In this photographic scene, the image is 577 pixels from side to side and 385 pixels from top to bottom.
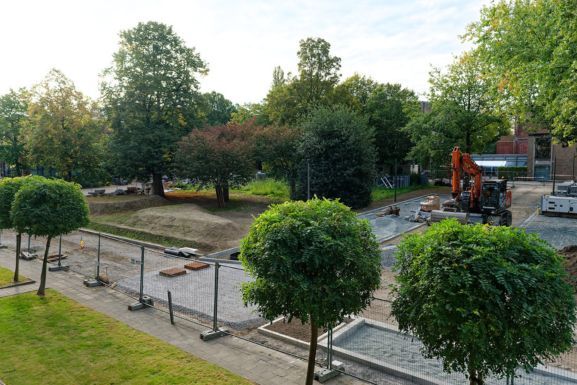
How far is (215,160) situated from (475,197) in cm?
1630

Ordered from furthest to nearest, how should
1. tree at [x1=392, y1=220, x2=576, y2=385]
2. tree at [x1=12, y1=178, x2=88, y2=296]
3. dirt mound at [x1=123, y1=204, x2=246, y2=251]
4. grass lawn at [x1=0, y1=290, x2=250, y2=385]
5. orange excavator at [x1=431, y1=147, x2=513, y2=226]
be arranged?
orange excavator at [x1=431, y1=147, x2=513, y2=226]
dirt mound at [x1=123, y1=204, x2=246, y2=251]
tree at [x1=12, y1=178, x2=88, y2=296]
grass lawn at [x1=0, y1=290, x2=250, y2=385]
tree at [x1=392, y1=220, x2=576, y2=385]

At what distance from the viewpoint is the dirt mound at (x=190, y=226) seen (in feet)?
72.0

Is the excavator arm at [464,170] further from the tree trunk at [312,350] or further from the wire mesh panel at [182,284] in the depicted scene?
the tree trunk at [312,350]

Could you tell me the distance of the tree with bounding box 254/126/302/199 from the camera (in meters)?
32.4

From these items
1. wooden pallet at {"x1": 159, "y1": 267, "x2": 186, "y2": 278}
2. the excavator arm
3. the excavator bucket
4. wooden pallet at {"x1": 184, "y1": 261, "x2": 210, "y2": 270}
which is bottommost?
wooden pallet at {"x1": 159, "y1": 267, "x2": 186, "y2": 278}

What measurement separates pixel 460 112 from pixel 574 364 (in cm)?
3184

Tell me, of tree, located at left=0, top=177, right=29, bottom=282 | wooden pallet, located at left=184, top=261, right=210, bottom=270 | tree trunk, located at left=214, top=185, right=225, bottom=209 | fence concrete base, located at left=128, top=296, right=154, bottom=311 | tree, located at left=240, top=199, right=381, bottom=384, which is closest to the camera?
tree, located at left=240, top=199, right=381, bottom=384

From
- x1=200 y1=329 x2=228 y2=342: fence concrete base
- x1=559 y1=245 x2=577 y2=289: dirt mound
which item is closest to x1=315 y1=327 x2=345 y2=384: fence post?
x1=200 y1=329 x2=228 y2=342: fence concrete base

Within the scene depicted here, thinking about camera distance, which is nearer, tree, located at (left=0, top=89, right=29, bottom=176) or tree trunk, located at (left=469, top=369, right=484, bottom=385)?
tree trunk, located at (left=469, top=369, right=484, bottom=385)

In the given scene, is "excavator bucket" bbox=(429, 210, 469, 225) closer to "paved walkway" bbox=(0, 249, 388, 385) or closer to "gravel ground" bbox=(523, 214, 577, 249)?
"gravel ground" bbox=(523, 214, 577, 249)

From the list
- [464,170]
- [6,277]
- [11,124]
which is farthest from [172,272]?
[11,124]

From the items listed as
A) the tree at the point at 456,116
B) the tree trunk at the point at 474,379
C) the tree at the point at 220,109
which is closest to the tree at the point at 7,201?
the tree trunk at the point at 474,379

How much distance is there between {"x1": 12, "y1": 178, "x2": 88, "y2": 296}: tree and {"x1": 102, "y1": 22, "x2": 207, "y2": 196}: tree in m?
18.6

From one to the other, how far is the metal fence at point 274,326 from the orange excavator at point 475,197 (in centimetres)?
1226
